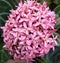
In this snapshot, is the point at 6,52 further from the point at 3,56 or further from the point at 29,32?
the point at 29,32

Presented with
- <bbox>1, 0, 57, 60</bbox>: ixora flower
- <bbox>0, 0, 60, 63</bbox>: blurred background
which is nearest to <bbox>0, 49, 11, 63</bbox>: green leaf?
<bbox>0, 0, 60, 63</bbox>: blurred background

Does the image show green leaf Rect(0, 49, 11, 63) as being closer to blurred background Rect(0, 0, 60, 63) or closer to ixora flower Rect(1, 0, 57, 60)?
blurred background Rect(0, 0, 60, 63)

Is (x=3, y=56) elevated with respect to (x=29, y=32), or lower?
lower

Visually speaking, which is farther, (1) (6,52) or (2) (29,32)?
(1) (6,52)

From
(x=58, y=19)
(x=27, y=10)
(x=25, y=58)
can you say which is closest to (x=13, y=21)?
(x=27, y=10)

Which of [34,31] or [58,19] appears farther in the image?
[58,19]

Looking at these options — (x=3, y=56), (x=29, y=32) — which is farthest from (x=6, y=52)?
(x=29, y=32)

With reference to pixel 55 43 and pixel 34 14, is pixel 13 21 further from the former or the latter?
pixel 55 43

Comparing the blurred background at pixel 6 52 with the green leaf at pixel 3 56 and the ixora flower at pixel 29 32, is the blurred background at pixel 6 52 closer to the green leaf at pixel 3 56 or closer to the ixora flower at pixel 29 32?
the green leaf at pixel 3 56
